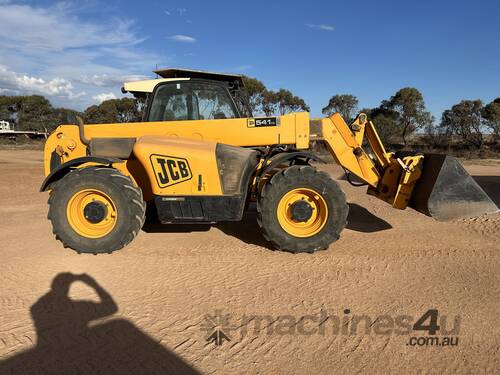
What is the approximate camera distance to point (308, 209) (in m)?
5.15

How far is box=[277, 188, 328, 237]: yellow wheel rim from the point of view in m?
5.16

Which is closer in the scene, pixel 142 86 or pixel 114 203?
pixel 114 203

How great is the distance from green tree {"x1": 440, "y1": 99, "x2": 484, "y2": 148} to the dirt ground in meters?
27.6

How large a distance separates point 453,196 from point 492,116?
2846 centimetres

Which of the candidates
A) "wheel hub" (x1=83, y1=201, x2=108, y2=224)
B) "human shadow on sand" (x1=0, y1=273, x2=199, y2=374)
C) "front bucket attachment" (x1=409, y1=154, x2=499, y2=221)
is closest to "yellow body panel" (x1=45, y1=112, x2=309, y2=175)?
"wheel hub" (x1=83, y1=201, x2=108, y2=224)

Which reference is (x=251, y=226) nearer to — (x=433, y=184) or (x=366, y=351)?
(x=433, y=184)

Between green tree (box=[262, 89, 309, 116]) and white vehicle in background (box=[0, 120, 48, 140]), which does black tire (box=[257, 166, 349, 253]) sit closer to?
green tree (box=[262, 89, 309, 116])

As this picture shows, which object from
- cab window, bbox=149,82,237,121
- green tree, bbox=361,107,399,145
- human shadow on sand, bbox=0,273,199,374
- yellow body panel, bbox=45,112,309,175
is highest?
green tree, bbox=361,107,399,145

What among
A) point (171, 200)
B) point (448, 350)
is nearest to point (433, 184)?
point (448, 350)

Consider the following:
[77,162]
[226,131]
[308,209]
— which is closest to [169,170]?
[226,131]

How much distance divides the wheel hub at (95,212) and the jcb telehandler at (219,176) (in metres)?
0.01

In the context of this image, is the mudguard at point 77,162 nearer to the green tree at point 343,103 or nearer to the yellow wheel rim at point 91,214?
the yellow wheel rim at point 91,214

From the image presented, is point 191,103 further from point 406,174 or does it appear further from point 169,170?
point 406,174

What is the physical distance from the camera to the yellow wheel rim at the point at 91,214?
516 centimetres
